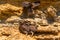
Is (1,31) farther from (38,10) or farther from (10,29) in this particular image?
(38,10)

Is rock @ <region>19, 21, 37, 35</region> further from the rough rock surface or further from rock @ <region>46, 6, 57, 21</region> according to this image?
rock @ <region>46, 6, 57, 21</region>

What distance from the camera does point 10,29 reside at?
2084 mm

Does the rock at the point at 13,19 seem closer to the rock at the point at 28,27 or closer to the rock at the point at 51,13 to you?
the rock at the point at 28,27

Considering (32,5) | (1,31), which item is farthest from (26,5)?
(1,31)

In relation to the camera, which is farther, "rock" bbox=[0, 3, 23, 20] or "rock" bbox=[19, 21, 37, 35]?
"rock" bbox=[0, 3, 23, 20]

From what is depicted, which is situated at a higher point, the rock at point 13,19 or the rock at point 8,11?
the rock at point 8,11

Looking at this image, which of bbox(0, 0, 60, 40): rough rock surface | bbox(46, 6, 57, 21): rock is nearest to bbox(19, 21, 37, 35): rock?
bbox(0, 0, 60, 40): rough rock surface

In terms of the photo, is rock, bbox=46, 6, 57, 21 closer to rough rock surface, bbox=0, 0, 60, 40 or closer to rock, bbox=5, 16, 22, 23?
rough rock surface, bbox=0, 0, 60, 40

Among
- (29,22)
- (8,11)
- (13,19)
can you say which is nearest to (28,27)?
(29,22)

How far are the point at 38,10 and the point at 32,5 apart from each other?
0.11m

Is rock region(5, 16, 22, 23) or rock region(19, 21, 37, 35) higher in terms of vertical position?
rock region(5, 16, 22, 23)

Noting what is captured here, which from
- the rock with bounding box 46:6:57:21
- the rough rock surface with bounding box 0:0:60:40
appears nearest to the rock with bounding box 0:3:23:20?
the rough rock surface with bounding box 0:0:60:40

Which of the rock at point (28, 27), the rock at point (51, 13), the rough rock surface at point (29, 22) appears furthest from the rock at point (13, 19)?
the rock at point (51, 13)

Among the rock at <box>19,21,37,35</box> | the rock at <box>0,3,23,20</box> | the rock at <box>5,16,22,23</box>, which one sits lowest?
the rock at <box>19,21,37,35</box>
